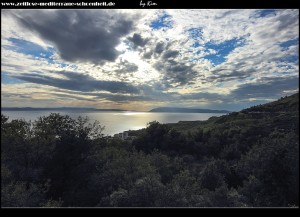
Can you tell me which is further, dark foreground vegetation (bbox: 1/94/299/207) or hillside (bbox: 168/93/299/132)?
hillside (bbox: 168/93/299/132)

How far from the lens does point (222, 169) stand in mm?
17297

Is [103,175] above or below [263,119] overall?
below

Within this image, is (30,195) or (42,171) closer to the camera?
(30,195)

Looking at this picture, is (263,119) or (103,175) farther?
(263,119)

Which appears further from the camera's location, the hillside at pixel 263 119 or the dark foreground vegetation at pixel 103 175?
the hillside at pixel 263 119

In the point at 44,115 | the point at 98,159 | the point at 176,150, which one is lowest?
the point at 176,150

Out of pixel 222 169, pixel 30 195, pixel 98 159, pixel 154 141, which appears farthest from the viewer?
pixel 154 141
